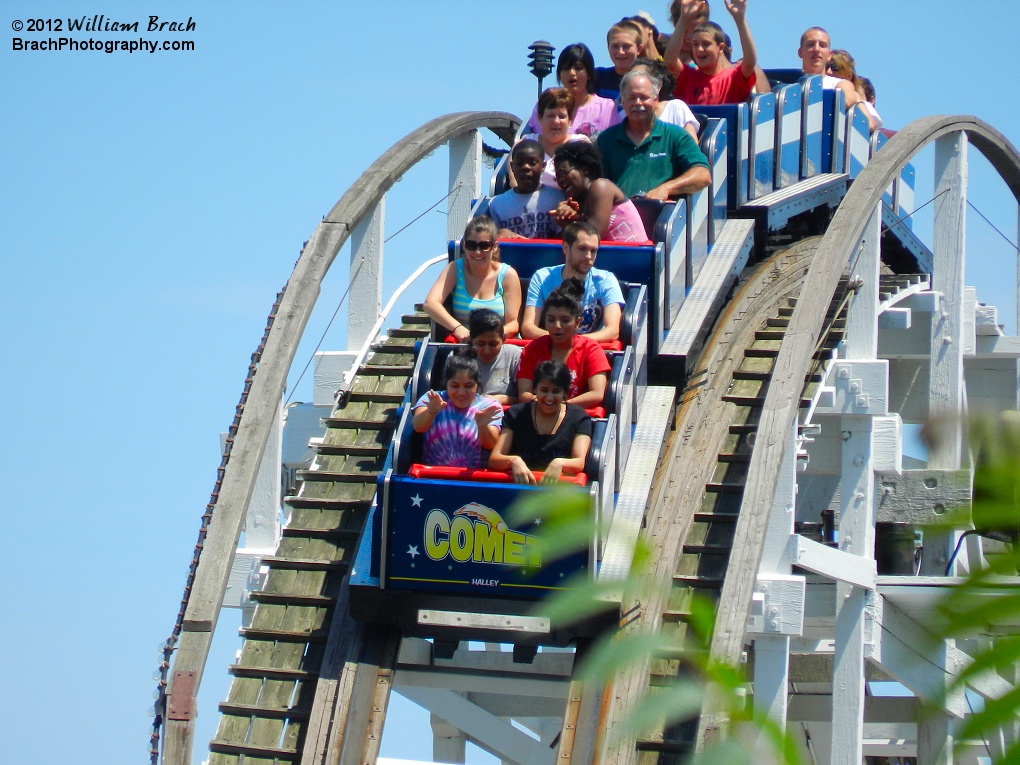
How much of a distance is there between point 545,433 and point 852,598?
2043mm

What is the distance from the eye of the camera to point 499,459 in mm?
6176

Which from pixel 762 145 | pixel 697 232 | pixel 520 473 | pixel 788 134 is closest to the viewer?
pixel 520 473

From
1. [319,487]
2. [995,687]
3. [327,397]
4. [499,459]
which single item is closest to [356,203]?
[327,397]

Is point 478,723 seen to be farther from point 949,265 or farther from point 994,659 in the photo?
point 994,659

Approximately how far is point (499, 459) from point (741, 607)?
1358 mm

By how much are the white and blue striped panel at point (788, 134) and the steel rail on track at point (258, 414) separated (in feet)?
7.47

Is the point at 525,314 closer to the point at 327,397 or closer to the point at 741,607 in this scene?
the point at 327,397

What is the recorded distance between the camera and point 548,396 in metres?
6.06

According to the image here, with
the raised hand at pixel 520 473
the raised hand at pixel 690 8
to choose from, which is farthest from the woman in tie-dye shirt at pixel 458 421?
the raised hand at pixel 690 8

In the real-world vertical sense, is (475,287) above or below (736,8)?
below

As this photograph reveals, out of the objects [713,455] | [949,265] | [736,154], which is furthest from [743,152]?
[713,455]

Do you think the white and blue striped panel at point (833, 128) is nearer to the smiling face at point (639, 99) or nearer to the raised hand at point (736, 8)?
the raised hand at point (736, 8)

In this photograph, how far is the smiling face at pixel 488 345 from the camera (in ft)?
21.6

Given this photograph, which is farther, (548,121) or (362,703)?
(548,121)
